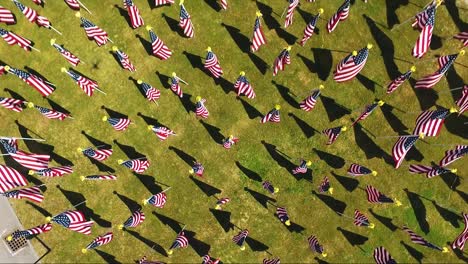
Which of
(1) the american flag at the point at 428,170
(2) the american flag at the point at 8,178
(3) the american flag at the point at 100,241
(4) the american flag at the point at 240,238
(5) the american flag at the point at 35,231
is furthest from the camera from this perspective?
(4) the american flag at the point at 240,238

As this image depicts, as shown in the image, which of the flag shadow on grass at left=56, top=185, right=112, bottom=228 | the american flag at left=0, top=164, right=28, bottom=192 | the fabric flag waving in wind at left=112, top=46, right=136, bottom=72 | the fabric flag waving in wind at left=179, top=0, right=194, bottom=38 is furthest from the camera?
the flag shadow on grass at left=56, top=185, right=112, bottom=228

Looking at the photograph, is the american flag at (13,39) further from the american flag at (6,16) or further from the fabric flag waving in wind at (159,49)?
the fabric flag waving in wind at (159,49)

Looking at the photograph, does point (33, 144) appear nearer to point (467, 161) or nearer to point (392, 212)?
point (392, 212)

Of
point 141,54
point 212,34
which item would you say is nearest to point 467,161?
point 212,34

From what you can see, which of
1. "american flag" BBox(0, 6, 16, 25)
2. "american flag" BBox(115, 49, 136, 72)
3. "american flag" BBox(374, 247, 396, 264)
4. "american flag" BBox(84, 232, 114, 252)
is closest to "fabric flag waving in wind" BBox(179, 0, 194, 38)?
"american flag" BBox(115, 49, 136, 72)

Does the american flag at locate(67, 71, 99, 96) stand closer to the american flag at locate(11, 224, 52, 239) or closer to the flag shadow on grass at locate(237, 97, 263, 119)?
the american flag at locate(11, 224, 52, 239)

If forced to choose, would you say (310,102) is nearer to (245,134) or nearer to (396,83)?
(245,134)

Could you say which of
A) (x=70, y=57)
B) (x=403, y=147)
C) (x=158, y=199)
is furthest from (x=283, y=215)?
(x=70, y=57)

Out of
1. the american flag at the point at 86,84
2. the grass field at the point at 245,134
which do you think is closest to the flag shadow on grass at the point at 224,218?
the grass field at the point at 245,134
